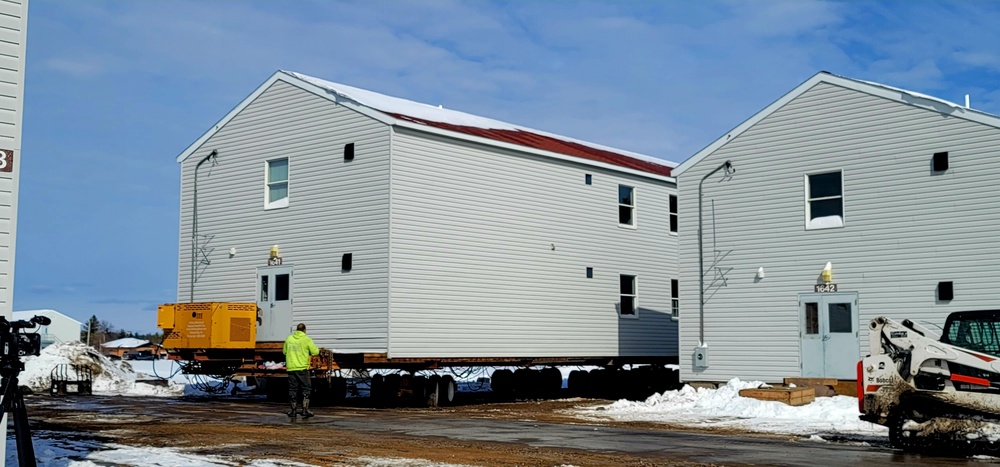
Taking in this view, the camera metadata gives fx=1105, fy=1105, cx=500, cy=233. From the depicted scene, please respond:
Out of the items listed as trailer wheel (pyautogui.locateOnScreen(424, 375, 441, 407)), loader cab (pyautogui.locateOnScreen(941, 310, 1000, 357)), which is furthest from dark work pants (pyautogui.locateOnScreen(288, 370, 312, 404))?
loader cab (pyautogui.locateOnScreen(941, 310, 1000, 357))

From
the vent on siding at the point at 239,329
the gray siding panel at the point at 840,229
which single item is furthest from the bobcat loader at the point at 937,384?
the vent on siding at the point at 239,329

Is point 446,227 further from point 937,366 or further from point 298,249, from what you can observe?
point 937,366

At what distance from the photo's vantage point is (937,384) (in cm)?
1480

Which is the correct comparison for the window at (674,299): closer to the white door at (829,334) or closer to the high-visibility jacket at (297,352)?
the white door at (829,334)

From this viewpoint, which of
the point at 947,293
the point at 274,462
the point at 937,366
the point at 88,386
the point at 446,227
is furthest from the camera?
the point at 88,386

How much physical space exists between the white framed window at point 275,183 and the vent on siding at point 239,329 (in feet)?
10.3

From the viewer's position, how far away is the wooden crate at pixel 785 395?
2233cm

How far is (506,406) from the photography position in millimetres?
26734

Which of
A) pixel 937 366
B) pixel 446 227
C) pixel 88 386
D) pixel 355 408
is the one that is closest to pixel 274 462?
pixel 937 366

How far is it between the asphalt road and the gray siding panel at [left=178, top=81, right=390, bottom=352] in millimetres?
2539

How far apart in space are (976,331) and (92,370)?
27704mm

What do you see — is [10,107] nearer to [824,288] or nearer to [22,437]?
[22,437]

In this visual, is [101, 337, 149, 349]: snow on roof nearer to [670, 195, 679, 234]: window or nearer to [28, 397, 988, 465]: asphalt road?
[670, 195, 679, 234]: window

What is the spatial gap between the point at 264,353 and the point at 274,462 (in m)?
14.6
